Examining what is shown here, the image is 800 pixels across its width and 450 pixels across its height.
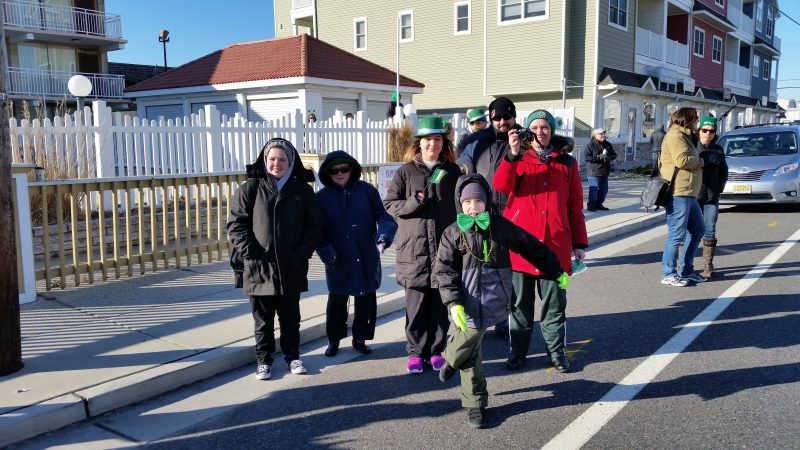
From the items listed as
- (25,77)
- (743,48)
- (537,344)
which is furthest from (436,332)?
(743,48)

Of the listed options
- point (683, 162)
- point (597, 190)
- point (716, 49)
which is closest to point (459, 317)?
point (683, 162)

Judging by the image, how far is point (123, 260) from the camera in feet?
22.5

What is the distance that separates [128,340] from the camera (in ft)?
16.0

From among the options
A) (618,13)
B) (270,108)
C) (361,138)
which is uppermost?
(618,13)

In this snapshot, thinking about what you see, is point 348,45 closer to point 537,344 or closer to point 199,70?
point 199,70

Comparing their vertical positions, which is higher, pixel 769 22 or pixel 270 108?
pixel 769 22

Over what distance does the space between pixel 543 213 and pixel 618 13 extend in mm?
21118

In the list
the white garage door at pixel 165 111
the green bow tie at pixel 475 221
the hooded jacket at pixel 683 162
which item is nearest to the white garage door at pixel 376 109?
the white garage door at pixel 165 111

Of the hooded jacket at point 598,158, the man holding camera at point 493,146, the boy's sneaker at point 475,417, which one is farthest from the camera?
the hooded jacket at point 598,158

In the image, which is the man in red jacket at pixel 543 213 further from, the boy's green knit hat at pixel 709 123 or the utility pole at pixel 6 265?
the boy's green knit hat at pixel 709 123

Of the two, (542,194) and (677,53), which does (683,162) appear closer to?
(542,194)

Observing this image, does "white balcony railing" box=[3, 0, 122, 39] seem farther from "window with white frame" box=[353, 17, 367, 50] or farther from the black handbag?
the black handbag

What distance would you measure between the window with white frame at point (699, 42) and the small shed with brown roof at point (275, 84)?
53.6 feet

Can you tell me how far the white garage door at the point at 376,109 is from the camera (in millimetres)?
20778
